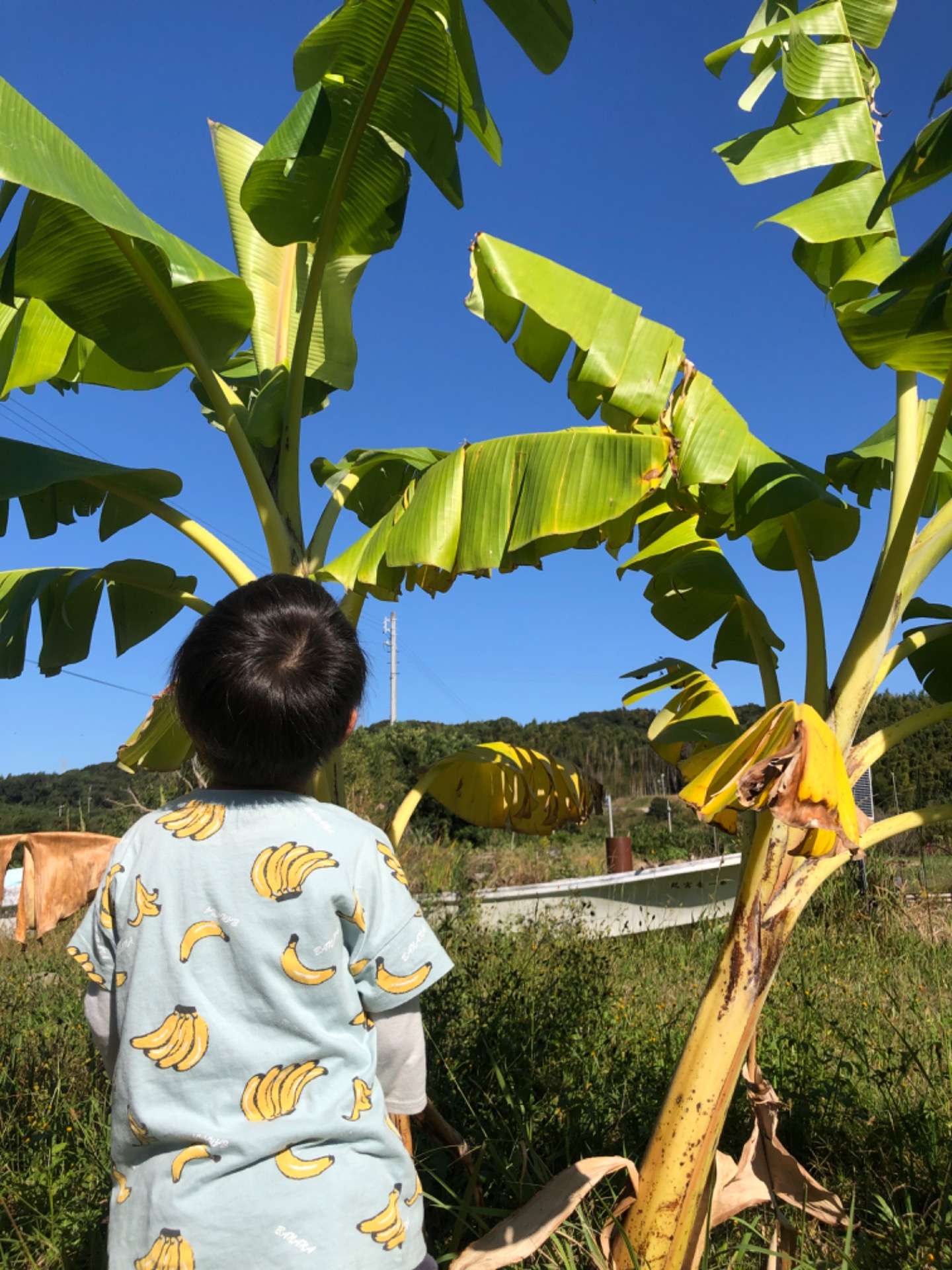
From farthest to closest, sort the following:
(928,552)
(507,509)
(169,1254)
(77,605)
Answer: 1. (77,605)
2. (928,552)
3. (507,509)
4. (169,1254)

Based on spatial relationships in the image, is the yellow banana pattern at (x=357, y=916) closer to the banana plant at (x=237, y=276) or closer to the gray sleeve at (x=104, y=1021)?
the gray sleeve at (x=104, y=1021)

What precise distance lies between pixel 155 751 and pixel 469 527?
71.3 inches

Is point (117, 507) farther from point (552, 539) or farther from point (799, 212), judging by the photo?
point (799, 212)

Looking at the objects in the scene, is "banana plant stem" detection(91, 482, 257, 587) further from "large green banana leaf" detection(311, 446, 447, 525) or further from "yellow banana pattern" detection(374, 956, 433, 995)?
"yellow banana pattern" detection(374, 956, 433, 995)

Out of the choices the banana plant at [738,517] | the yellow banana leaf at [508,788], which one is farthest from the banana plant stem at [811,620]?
the yellow banana leaf at [508,788]

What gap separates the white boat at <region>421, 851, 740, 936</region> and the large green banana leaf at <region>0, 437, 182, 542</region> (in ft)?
15.1

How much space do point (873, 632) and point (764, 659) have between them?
0.53 metres

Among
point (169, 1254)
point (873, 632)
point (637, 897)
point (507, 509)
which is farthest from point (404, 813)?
point (637, 897)

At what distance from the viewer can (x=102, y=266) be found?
2.91 metres

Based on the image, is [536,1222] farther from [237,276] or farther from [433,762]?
[433,762]

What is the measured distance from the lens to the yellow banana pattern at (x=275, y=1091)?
51.4 inches

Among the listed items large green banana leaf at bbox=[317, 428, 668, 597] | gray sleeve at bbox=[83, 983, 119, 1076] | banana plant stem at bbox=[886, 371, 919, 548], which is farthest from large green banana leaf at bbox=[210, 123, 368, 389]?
gray sleeve at bbox=[83, 983, 119, 1076]

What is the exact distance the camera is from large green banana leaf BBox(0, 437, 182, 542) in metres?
2.91

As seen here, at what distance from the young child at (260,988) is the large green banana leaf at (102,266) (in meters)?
1.62
